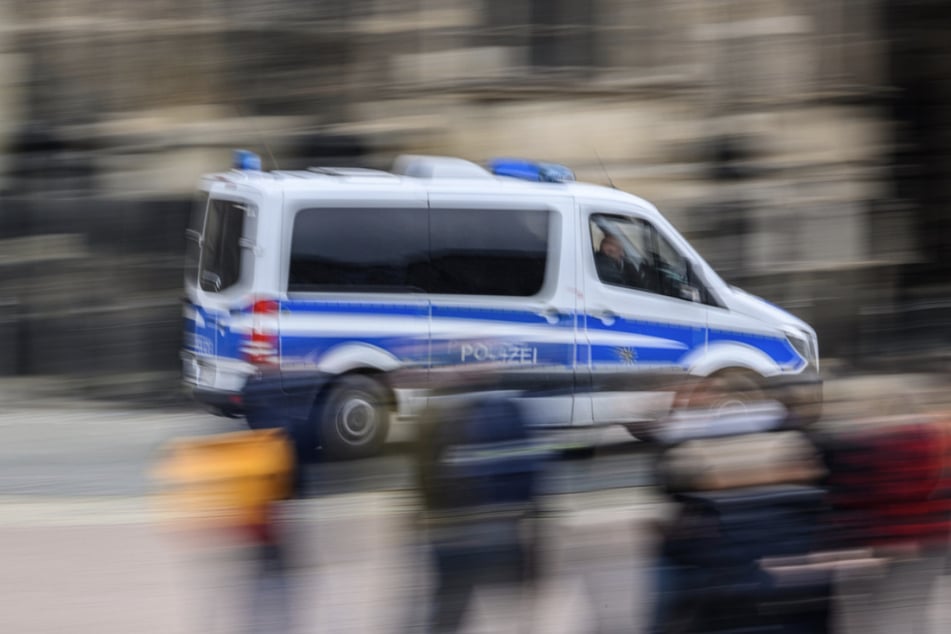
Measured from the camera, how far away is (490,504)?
4379mm

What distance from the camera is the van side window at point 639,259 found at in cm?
963

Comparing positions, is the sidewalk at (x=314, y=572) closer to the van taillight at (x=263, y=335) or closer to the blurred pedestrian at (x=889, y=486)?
the blurred pedestrian at (x=889, y=486)

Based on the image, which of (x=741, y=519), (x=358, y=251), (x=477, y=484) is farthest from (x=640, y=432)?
(x=358, y=251)

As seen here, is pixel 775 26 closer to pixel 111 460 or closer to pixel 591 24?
pixel 591 24

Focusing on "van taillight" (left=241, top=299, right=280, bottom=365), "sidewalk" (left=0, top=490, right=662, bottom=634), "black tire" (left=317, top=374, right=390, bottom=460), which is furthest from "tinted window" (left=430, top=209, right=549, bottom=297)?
"sidewalk" (left=0, top=490, right=662, bottom=634)

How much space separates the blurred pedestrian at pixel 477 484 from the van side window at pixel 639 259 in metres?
5.29

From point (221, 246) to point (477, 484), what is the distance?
5.74 m

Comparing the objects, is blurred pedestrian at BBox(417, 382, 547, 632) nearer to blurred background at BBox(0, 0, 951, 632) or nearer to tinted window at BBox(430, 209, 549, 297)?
tinted window at BBox(430, 209, 549, 297)

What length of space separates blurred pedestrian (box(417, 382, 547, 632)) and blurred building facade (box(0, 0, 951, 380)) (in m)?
8.84

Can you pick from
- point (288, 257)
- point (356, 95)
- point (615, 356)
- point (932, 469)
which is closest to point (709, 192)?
point (356, 95)

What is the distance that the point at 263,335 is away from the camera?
9328 mm

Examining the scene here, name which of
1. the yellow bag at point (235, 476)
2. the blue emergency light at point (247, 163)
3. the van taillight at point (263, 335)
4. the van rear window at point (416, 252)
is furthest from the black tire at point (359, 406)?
the yellow bag at point (235, 476)

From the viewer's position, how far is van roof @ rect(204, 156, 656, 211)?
9.48 metres

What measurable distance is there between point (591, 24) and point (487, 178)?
4.39m
